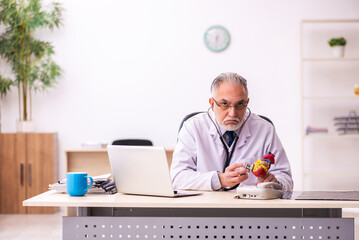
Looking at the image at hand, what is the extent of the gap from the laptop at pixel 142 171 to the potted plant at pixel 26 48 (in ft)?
12.2

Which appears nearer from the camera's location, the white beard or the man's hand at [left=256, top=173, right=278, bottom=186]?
the man's hand at [left=256, top=173, right=278, bottom=186]

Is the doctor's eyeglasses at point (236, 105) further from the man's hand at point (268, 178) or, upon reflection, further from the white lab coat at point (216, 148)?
the man's hand at point (268, 178)

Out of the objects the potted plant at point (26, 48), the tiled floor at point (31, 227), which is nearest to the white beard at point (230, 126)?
the tiled floor at point (31, 227)

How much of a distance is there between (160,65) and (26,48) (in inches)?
58.3

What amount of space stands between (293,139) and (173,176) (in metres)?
3.47

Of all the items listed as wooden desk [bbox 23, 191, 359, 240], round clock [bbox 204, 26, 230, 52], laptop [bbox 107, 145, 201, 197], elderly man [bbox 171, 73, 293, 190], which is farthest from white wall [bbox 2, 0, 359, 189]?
wooden desk [bbox 23, 191, 359, 240]

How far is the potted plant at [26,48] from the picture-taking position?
572 cm

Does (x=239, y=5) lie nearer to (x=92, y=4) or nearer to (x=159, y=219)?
(x=92, y=4)

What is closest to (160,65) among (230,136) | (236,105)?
(230,136)

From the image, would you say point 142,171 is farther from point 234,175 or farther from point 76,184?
point 234,175

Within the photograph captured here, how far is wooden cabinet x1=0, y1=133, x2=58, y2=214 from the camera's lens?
567 centimetres

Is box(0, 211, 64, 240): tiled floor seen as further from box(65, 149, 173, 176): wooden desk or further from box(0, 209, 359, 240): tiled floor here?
box(65, 149, 173, 176): wooden desk

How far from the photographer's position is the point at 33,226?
4.98 meters

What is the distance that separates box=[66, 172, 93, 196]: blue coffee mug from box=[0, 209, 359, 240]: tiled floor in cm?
230
